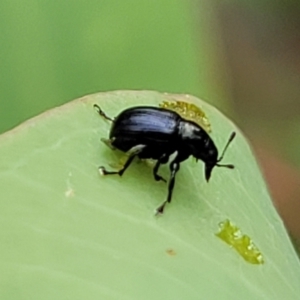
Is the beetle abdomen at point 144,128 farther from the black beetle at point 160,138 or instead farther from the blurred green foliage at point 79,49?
the blurred green foliage at point 79,49

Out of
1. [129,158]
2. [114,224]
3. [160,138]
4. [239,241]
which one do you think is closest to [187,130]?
[160,138]

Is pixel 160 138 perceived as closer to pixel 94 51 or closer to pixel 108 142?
pixel 108 142

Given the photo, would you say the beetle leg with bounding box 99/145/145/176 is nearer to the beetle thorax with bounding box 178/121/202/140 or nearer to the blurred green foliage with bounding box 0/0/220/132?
the beetle thorax with bounding box 178/121/202/140

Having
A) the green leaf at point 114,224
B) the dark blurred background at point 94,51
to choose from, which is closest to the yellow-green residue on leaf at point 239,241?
the green leaf at point 114,224

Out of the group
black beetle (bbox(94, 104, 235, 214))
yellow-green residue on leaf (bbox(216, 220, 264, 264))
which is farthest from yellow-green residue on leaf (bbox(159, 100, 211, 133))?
yellow-green residue on leaf (bbox(216, 220, 264, 264))

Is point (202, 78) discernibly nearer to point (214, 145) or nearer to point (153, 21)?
point (153, 21)

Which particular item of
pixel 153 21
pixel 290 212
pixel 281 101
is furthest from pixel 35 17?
pixel 281 101
